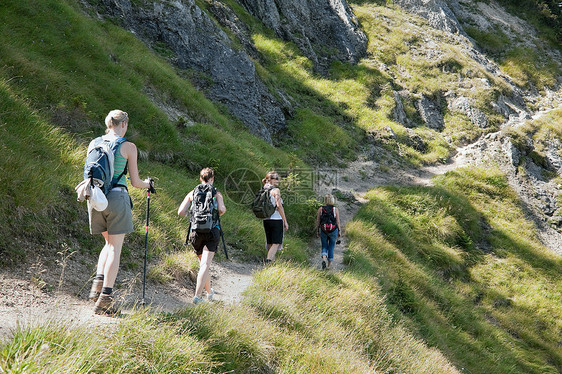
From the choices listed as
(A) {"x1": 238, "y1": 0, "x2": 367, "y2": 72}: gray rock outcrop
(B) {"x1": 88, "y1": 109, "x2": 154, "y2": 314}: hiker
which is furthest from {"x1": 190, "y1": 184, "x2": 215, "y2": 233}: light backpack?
(A) {"x1": 238, "y1": 0, "x2": 367, "y2": 72}: gray rock outcrop

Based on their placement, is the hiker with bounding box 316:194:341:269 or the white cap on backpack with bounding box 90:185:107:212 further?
the hiker with bounding box 316:194:341:269

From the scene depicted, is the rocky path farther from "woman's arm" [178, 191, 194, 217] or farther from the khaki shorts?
"woman's arm" [178, 191, 194, 217]

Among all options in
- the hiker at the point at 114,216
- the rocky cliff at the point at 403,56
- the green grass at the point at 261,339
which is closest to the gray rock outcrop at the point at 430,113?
the rocky cliff at the point at 403,56

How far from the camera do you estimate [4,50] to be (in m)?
9.30

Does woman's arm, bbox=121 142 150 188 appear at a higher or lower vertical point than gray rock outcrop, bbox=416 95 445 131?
lower

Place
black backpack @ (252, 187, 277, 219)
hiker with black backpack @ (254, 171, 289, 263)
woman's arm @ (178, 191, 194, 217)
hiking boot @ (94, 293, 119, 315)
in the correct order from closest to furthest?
hiking boot @ (94, 293, 119, 315)
woman's arm @ (178, 191, 194, 217)
black backpack @ (252, 187, 277, 219)
hiker with black backpack @ (254, 171, 289, 263)

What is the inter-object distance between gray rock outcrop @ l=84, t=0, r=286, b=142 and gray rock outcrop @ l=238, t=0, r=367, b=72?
960 cm

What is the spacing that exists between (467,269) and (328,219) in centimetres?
951

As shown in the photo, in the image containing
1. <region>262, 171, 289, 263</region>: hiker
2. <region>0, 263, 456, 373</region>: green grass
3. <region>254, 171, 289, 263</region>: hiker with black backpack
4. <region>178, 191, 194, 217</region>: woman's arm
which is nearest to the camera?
<region>0, 263, 456, 373</region>: green grass

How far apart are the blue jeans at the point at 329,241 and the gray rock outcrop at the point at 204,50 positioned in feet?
29.8

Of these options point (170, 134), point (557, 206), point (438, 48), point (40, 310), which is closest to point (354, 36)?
point (438, 48)

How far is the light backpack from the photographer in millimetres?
5977

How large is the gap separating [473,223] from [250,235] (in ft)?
44.6

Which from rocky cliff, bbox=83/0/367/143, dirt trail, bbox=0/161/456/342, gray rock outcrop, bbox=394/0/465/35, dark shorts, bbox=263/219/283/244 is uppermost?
gray rock outcrop, bbox=394/0/465/35
